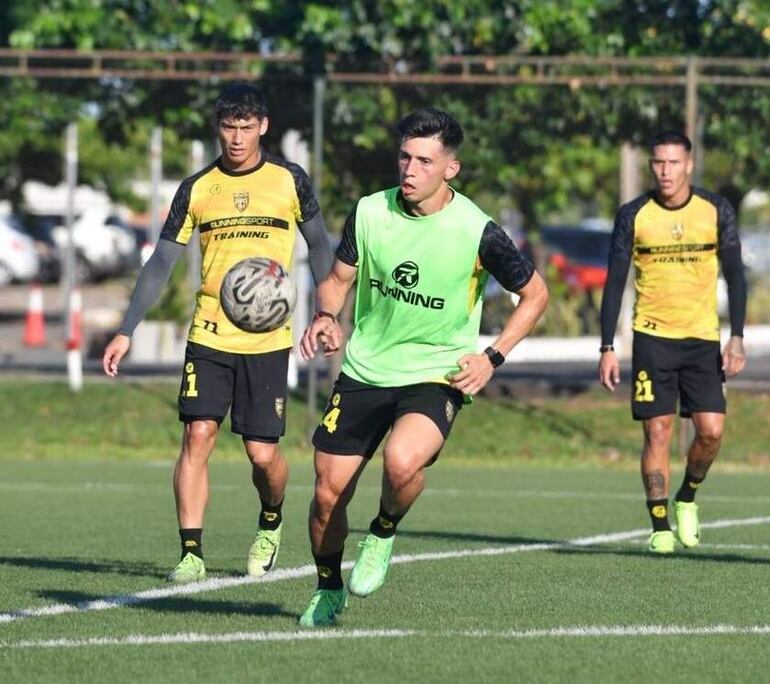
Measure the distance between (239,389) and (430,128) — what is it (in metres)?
2.47

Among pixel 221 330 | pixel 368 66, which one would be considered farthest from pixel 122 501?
pixel 368 66

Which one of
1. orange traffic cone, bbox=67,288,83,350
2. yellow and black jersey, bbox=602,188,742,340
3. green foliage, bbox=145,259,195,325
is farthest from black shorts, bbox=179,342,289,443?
green foliage, bbox=145,259,195,325

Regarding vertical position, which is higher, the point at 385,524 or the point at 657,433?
the point at 385,524

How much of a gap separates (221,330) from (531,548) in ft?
8.20

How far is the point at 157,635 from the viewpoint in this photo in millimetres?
7402

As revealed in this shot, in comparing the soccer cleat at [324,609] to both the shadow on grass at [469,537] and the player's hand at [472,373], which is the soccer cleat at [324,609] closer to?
the player's hand at [472,373]

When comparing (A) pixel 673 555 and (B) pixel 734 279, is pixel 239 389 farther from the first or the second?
(B) pixel 734 279

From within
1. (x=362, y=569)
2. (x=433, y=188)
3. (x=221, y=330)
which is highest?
(x=433, y=188)

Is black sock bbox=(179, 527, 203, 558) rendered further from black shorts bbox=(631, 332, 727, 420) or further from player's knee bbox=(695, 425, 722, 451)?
player's knee bbox=(695, 425, 722, 451)

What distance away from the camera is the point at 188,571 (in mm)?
9234

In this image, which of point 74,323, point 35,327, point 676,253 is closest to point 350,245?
point 676,253

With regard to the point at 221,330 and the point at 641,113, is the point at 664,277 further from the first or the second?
the point at 641,113

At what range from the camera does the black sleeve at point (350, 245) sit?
301 inches

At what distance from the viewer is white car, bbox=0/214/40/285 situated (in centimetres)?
4203
